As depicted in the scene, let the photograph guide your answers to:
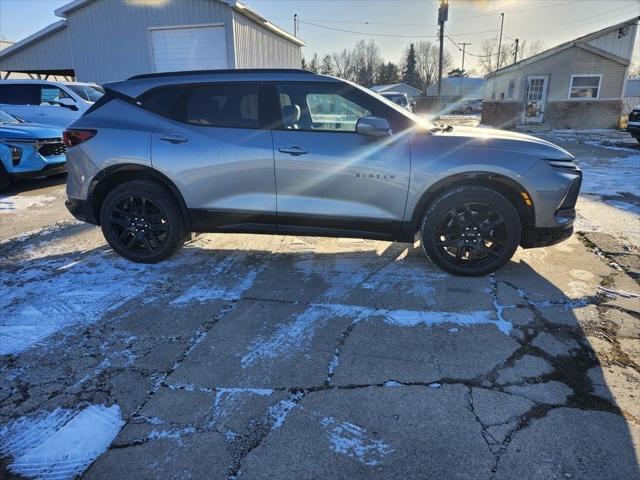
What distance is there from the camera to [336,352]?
3.03 metres

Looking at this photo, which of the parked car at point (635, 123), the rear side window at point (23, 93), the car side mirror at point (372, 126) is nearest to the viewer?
the car side mirror at point (372, 126)

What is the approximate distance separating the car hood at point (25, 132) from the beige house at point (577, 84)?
19856 mm

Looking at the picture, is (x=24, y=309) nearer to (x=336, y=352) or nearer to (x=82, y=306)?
(x=82, y=306)

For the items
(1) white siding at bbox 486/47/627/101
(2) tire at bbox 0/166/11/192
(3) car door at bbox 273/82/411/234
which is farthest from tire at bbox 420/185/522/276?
(1) white siding at bbox 486/47/627/101

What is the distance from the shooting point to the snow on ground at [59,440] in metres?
2.11

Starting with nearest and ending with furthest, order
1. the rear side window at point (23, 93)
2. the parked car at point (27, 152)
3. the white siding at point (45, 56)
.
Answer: the parked car at point (27, 152), the rear side window at point (23, 93), the white siding at point (45, 56)

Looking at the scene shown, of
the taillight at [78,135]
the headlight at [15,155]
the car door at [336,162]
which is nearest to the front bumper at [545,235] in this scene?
the car door at [336,162]

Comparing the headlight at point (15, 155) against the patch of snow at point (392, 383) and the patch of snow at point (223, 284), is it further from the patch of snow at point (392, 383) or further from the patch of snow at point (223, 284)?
the patch of snow at point (392, 383)

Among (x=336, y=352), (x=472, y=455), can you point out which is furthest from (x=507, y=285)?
(x=472, y=455)

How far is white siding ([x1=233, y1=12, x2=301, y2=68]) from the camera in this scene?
1631 cm

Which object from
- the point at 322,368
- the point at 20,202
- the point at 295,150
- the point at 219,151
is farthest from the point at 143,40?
the point at 322,368

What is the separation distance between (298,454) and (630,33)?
27.6m

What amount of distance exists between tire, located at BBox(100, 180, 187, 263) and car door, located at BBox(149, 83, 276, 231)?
0.22 meters

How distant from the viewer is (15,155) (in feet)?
25.4
